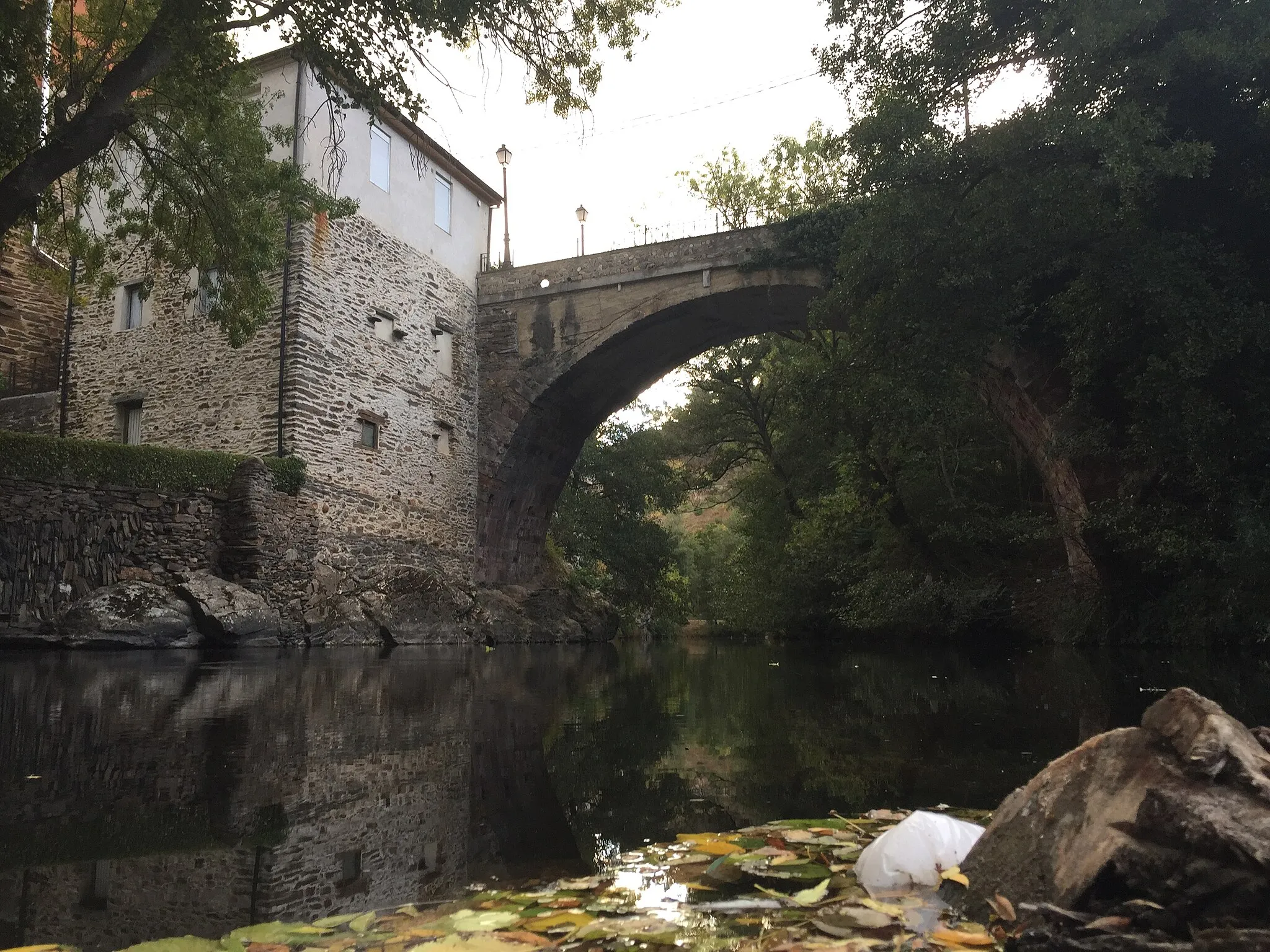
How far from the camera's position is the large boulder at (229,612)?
12.4m

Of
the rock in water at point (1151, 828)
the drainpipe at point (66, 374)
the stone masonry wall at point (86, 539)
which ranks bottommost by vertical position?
the rock in water at point (1151, 828)

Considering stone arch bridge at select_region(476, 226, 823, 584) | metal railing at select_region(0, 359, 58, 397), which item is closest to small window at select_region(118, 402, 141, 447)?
metal railing at select_region(0, 359, 58, 397)

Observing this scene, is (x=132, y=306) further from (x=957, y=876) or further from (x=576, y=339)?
(x=957, y=876)

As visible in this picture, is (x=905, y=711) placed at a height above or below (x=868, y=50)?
below

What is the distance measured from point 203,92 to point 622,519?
16.5 metres

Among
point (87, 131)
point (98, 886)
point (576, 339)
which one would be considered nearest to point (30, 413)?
point (576, 339)

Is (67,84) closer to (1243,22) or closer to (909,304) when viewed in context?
(909,304)

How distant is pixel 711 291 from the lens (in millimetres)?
18016

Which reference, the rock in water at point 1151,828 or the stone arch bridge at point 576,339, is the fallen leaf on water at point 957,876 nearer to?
the rock in water at point 1151,828

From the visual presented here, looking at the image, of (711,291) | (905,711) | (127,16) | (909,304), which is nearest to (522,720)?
(905,711)

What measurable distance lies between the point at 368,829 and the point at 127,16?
10441 millimetres

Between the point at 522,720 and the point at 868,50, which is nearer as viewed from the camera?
the point at 522,720

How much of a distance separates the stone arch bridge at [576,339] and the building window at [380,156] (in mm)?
3513

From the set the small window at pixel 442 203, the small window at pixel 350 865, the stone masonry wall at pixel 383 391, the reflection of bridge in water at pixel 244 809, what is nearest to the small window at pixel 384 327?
the stone masonry wall at pixel 383 391
